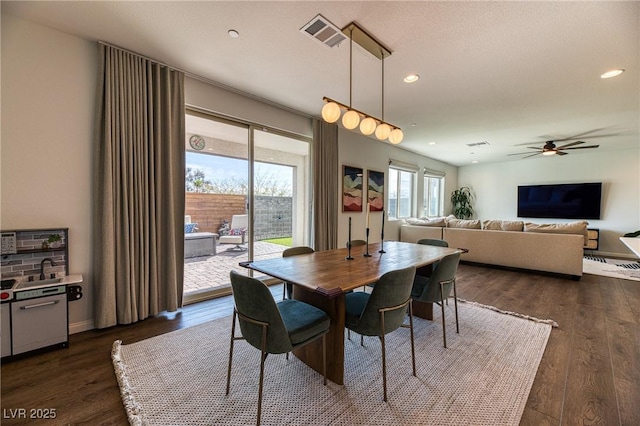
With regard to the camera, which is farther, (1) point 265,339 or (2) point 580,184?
(2) point 580,184

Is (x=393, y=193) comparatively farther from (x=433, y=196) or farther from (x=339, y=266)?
(x=339, y=266)

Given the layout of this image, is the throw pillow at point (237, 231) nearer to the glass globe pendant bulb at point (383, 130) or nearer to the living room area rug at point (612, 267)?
the glass globe pendant bulb at point (383, 130)

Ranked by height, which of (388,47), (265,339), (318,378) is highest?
(388,47)

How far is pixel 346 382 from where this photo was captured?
1803 millimetres

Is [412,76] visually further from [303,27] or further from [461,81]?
[303,27]

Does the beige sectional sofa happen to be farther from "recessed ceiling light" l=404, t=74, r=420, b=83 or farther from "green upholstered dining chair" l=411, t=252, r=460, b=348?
"recessed ceiling light" l=404, t=74, r=420, b=83

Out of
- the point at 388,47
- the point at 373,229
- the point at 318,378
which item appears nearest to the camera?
the point at 318,378

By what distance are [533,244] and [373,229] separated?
2.82 meters

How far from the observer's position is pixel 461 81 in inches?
117

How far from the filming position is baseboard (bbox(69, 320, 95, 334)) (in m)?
2.37

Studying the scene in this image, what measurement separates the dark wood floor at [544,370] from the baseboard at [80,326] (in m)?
0.08

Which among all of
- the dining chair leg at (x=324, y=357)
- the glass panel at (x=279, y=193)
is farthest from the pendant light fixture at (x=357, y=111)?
the glass panel at (x=279, y=193)

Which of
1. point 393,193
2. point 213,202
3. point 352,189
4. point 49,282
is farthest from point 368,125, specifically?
point 393,193

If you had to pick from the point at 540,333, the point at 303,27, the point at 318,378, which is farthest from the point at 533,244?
the point at 303,27
